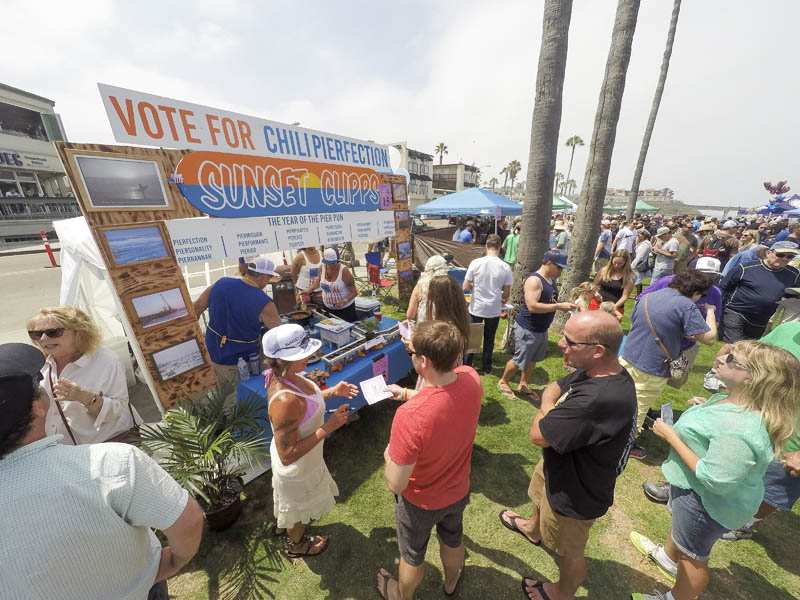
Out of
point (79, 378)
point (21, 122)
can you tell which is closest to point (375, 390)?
point (79, 378)

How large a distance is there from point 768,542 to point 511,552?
2269mm

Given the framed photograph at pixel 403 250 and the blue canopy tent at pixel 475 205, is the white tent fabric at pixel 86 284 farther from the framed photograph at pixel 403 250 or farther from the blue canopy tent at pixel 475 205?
the blue canopy tent at pixel 475 205

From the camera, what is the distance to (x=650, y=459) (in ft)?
11.8

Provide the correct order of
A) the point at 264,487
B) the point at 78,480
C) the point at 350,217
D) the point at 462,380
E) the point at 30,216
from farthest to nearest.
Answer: the point at 30,216 < the point at 350,217 < the point at 264,487 < the point at 462,380 < the point at 78,480

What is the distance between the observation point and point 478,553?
8.66 ft

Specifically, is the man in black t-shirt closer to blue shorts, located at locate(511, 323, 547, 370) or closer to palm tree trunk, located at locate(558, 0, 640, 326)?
blue shorts, located at locate(511, 323, 547, 370)

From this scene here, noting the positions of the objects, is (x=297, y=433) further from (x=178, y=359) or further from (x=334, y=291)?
(x=334, y=291)

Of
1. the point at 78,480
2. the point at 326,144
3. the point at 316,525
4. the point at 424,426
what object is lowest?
the point at 316,525

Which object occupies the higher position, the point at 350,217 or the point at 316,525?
the point at 350,217

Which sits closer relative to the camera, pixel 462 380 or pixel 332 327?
pixel 462 380

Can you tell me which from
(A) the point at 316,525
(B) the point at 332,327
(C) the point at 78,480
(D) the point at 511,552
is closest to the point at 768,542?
(D) the point at 511,552

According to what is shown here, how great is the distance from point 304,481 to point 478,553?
5.32 feet

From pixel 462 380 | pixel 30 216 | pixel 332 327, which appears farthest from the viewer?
pixel 30 216

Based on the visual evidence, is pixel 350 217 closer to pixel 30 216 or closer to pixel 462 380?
pixel 462 380
